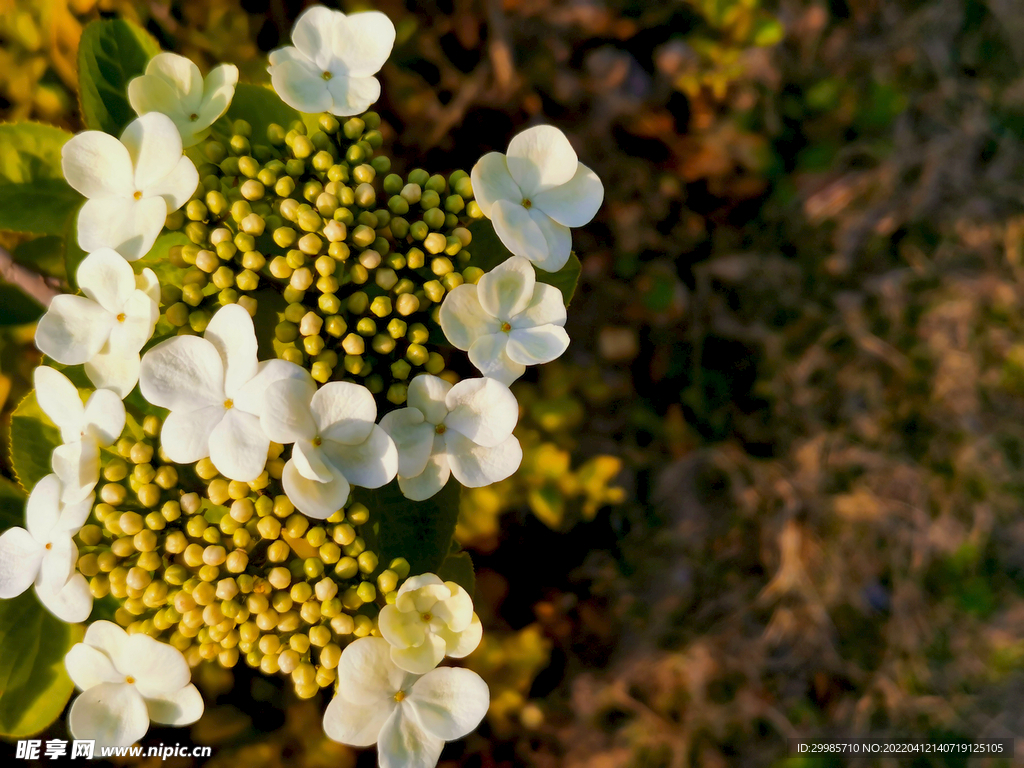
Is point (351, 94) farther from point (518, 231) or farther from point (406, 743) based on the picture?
point (406, 743)

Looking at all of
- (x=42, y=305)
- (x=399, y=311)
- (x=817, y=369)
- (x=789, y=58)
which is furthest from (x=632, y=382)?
(x=42, y=305)

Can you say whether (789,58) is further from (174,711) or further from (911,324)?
(174,711)

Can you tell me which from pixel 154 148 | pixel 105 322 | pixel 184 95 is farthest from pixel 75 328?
pixel 184 95

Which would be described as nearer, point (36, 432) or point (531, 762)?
point (36, 432)

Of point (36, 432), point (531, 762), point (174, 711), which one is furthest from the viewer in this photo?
point (531, 762)

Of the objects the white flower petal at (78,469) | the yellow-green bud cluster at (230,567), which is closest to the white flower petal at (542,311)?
the yellow-green bud cluster at (230,567)

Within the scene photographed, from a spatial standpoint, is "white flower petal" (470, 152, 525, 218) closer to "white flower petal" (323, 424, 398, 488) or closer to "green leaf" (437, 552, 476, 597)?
"white flower petal" (323, 424, 398, 488)

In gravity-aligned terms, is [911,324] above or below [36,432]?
below
